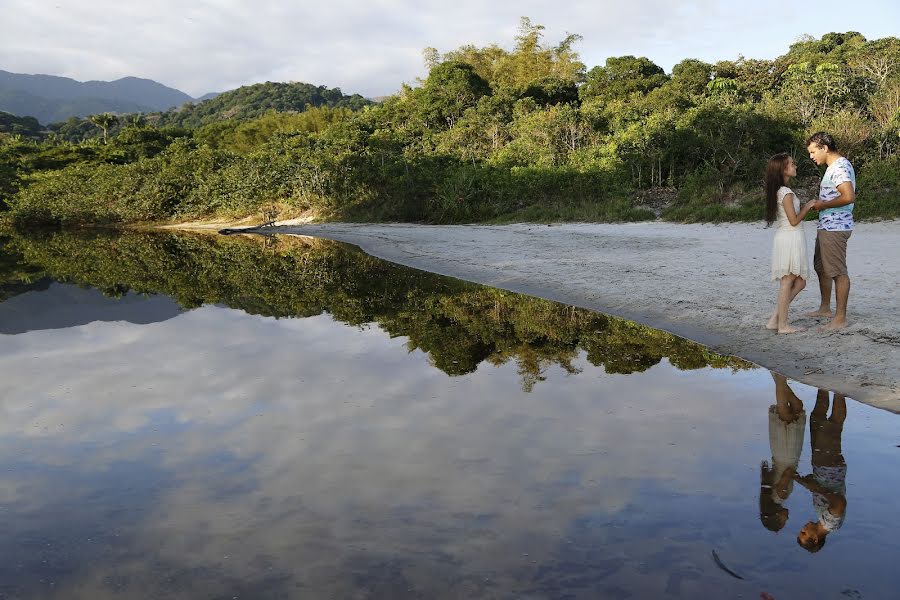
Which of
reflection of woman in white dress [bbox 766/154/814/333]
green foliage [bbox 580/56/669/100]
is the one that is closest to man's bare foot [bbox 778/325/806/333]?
reflection of woman in white dress [bbox 766/154/814/333]

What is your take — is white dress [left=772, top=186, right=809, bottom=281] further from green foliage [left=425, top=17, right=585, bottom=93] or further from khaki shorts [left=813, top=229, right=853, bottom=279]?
green foliage [left=425, top=17, right=585, bottom=93]

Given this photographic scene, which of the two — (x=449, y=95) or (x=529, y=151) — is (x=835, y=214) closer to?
(x=529, y=151)

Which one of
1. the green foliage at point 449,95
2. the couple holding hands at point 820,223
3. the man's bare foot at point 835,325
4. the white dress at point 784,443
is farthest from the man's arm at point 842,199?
the green foliage at point 449,95

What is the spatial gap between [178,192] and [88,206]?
6.12 meters

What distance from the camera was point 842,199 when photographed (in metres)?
6.15

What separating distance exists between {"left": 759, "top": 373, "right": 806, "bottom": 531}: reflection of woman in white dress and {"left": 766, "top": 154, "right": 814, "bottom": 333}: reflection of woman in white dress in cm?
126

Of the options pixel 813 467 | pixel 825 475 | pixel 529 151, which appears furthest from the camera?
pixel 529 151

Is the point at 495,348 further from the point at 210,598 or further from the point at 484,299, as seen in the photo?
the point at 210,598

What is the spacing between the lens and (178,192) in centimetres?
4016

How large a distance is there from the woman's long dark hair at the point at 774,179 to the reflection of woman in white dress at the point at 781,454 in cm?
179

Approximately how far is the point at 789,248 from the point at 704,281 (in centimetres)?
305

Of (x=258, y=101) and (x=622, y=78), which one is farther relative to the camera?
(x=258, y=101)

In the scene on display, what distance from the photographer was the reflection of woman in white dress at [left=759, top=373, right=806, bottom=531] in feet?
10.6

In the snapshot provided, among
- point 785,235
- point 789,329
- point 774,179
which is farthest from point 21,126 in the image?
point 789,329
